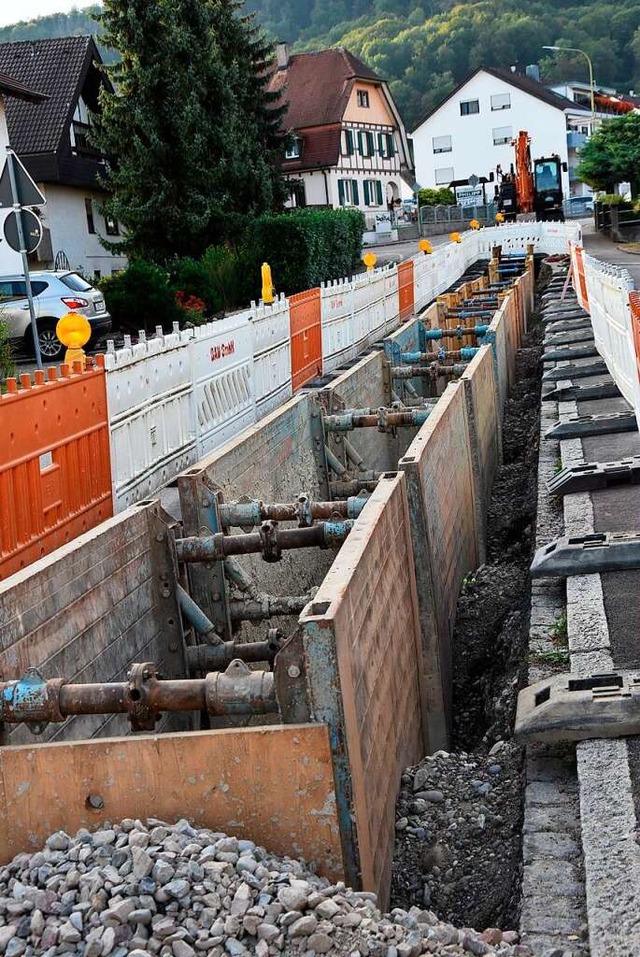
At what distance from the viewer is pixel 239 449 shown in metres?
9.38

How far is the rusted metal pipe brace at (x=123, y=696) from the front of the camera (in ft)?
16.1

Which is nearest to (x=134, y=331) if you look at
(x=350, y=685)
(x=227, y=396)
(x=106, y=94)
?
(x=106, y=94)

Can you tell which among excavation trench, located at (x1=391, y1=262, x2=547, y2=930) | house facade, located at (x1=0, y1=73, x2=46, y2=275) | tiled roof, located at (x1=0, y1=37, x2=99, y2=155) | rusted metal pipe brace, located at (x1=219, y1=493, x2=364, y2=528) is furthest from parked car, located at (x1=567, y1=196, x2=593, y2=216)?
rusted metal pipe brace, located at (x1=219, y1=493, x2=364, y2=528)

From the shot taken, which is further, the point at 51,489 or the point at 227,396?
the point at 227,396

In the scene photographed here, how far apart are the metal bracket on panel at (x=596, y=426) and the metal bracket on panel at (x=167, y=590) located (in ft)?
18.6

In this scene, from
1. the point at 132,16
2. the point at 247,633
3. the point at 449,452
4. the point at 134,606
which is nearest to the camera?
the point at 134,606

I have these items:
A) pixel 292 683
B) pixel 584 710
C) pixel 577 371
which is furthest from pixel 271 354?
pixel 292 683

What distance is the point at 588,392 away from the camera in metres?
14.7

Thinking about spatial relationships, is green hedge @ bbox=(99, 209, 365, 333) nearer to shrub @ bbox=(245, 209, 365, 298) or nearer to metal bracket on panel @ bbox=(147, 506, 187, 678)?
shrub @ bbox=(245, 209, 365, 298)

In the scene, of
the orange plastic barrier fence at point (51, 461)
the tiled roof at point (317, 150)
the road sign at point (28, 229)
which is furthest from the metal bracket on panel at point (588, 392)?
the tiled roof at point (317, 150)

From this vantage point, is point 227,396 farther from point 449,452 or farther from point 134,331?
point 134,331

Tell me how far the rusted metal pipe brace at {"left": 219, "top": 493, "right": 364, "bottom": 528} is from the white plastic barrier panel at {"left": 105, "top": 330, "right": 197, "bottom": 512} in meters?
1.31

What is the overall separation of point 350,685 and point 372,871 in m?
0.67

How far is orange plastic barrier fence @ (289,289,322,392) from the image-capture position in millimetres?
16375
